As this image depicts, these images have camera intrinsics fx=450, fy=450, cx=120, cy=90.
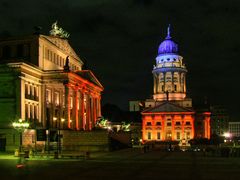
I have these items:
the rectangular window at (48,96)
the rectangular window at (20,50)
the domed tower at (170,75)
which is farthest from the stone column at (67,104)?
the domed tower at (170,75)

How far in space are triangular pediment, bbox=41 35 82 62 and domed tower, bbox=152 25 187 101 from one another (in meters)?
70.2

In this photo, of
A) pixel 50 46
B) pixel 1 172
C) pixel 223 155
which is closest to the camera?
pixel 1 172

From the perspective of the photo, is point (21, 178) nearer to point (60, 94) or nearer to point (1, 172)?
point (1, 172)

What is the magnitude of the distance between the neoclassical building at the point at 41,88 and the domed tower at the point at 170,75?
73862mm

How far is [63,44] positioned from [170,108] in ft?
256

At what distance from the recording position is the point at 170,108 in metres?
172

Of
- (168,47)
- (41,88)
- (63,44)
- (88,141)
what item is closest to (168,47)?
(168,47)

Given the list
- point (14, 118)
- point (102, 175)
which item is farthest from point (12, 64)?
point (102, 175)

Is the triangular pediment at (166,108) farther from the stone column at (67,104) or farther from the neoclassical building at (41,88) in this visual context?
the stone column at (67,104)

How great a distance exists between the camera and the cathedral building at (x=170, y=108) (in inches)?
6786

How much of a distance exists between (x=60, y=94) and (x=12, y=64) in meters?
21.8

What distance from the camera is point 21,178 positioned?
3281 centimetres

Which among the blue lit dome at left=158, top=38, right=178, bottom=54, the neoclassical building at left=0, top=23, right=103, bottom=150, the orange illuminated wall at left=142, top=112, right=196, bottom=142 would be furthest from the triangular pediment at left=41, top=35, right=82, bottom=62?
the blue lit dome at left=158, top=38, right=178, bottom=54

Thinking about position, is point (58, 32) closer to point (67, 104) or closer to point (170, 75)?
point (67, 104)
